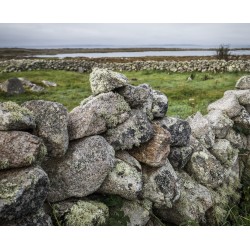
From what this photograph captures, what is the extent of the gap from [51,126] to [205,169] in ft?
16.1

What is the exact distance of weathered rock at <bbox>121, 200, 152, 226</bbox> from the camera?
20.9 feet

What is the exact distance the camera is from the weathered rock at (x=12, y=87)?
22797mm

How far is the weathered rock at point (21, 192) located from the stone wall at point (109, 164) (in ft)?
0.05

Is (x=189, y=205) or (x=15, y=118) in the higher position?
(x=15, y=118)

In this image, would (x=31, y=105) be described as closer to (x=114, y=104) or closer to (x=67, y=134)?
(x=67, y=134)

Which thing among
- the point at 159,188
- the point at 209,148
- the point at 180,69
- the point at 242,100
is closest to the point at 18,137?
the point at 159,188

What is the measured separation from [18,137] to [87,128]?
5.17ft

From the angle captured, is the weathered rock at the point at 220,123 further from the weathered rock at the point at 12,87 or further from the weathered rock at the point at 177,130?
the weathered rock at the point at 12,87

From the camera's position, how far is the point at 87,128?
20.3 feet

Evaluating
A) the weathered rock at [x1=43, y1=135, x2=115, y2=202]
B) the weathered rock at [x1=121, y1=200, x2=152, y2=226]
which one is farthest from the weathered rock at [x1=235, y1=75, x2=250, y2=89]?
the weathered rock at [x1=43, y1=135, x2=115, y2=202]

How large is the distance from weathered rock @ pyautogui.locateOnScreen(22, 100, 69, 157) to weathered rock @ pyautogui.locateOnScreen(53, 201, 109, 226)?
996 millimetres

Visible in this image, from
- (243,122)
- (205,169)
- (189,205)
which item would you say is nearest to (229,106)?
(243,122)

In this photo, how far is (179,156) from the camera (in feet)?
26.6

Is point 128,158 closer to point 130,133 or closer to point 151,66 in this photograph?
point 130,133
